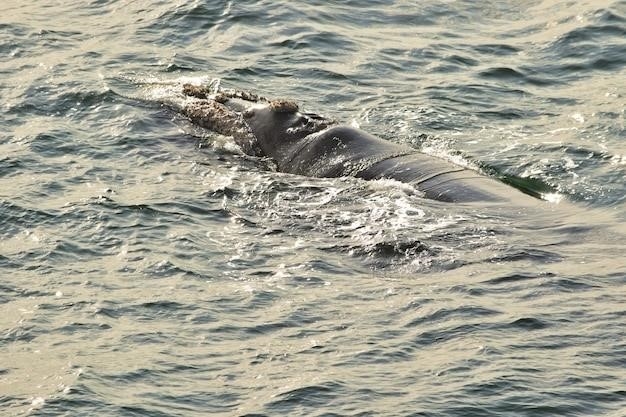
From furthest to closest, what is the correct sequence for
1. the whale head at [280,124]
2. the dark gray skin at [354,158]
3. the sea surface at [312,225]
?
1. the whale head at [280,124]
2. the dark gray skin at [354,158]
3. the sea surface at [312,225]

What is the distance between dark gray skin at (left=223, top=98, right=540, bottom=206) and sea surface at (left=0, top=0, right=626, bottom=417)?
27 centimetres

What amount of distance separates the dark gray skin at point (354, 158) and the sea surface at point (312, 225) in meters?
0.27

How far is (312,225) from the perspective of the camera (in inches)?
517

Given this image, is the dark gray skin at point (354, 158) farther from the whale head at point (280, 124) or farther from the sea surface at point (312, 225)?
the sea surface at point (312, 225)

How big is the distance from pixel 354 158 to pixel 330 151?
13.8 inches

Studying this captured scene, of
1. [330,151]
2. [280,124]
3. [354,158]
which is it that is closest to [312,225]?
[354,158]

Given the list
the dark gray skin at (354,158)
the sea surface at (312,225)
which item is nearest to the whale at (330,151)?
the dark gray skin at (354,158)

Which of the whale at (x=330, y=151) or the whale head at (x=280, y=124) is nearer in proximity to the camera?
the whale at (x=330, y=151)

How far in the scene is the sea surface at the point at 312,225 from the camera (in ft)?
32.4

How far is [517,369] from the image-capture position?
9.82 metres

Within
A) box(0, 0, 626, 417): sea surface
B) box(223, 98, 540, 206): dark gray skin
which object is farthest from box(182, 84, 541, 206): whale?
box(0, 0, 626, 417): sea surface

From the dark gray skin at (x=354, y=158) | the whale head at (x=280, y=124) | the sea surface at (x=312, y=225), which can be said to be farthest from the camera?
the whale head at (x=280, y=124)

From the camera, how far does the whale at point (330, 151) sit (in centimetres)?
1361

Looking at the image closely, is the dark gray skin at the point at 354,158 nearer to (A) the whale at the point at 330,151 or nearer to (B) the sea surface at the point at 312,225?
(A) the whale at the point at 330,151
